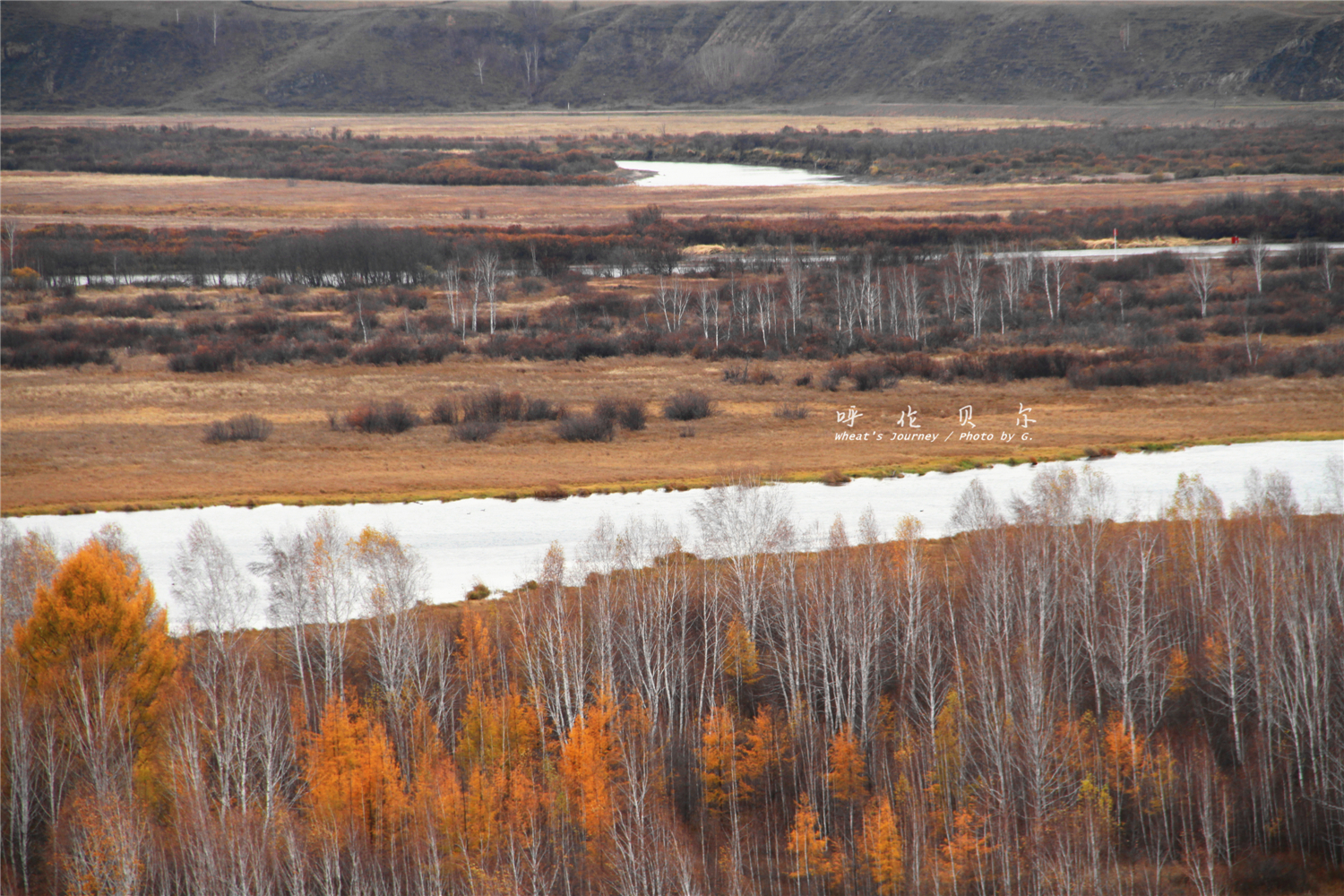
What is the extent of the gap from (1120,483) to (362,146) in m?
142

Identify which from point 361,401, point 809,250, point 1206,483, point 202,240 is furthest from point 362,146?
point 1206,483

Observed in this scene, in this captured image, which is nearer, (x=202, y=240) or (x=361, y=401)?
(x=361, y=401)

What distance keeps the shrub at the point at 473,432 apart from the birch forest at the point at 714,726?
1985cm

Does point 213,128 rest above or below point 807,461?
above

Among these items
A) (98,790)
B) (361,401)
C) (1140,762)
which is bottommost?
(1140,762)

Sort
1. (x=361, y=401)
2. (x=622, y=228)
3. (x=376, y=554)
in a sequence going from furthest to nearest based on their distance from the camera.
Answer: (x=622, y=228)
(x=361, y=401)
(x=376, y=554)

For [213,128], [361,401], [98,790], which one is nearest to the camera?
[98,790]

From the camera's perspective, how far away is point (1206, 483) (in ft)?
131

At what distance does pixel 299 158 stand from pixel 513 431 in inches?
4403

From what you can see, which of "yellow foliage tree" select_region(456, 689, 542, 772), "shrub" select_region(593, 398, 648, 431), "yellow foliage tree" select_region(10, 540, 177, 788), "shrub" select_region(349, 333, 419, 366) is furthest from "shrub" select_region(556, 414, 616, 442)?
"yellow foliage tree" select_region(10, 540, 177, 788)

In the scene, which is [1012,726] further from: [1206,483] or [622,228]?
[622,228]

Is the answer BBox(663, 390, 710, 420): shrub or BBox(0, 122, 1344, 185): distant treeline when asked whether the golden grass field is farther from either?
BBox(0, 122, 1344, 185): distant treeline

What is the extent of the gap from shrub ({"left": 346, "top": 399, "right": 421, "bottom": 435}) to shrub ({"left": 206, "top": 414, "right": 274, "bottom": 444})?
3.88 meters

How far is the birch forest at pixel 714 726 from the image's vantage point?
63.8ft
